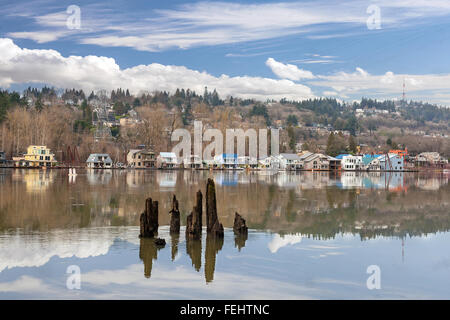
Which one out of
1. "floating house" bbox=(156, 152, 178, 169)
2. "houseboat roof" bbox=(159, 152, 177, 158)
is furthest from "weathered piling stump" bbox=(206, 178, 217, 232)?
"houseboat roof" bbox=(159, 152, 177, 158)

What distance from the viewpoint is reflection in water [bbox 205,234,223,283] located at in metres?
13.0

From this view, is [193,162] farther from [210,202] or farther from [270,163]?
[210,202]

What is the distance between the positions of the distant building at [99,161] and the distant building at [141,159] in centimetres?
414

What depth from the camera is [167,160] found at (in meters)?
104

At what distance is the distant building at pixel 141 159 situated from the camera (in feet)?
336

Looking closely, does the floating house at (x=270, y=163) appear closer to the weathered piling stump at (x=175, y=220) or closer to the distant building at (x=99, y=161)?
the distant building at (x=99, y=161)

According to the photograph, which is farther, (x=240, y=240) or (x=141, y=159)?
(x=141, y=159)

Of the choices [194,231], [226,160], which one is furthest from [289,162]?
[194,231]

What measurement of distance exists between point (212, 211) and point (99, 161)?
86.5 metres

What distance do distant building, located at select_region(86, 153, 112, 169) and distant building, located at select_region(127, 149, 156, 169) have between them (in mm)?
4143

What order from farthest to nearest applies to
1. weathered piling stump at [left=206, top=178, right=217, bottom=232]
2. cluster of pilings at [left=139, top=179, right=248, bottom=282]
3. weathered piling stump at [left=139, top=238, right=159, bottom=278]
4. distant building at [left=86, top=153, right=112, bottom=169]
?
1. distant building at [left=86, top=153, right=112, bottom=169]
2. weathered piling stump at [left=206, top=178, right=217, bottom=232]
3. cluster of pilings at [left=139, top=179, right=248, bottom=282]
4. weathered piling stump at [left=139, top=238, right=159, bottom=278]

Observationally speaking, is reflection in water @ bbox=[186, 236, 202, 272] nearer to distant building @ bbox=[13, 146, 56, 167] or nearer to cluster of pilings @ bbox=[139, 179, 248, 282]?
cluster of pilings @ bbox=[139, 179, 248, 282]
